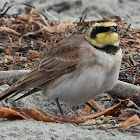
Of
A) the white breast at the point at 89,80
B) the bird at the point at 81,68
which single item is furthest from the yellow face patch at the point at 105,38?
the white breast at the point at 89,80

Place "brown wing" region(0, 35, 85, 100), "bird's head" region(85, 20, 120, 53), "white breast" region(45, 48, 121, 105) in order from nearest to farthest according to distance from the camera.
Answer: "white breast" region(45, 48, 121, 105) < "bird's head" region(85, 20, 120, 53) < "brown wing" region(0, 35, 85, 100)

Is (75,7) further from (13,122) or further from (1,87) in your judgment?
(13,122)

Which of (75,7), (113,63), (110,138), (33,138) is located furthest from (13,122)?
(75,7)

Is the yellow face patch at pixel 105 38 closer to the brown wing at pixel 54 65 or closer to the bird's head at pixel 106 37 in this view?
the bird's head at pixel 106 37

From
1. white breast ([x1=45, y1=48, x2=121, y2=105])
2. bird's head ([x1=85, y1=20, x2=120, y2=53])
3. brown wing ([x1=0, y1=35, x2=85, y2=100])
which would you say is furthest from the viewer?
brown wing ([x1=0, y1=35, x2=85, y2=100])

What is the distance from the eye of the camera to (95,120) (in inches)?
160

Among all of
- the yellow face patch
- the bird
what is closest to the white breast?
the bird

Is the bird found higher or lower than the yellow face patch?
lower

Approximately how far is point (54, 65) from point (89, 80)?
62 cm

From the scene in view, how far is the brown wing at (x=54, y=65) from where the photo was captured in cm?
486

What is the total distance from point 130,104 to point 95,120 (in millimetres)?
449

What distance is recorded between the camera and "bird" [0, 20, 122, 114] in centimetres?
462

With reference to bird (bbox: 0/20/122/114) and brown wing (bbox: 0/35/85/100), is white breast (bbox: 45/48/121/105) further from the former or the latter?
brown wing (bbox: 0/35/85/100)

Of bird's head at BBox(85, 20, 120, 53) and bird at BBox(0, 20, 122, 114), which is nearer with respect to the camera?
bird at BBox(0, 20, 122, 114)
